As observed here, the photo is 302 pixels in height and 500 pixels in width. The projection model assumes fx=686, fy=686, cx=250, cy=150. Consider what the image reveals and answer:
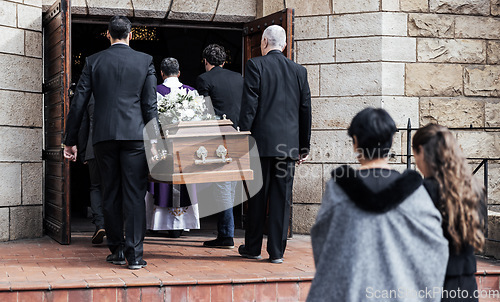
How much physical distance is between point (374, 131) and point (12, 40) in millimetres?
5634

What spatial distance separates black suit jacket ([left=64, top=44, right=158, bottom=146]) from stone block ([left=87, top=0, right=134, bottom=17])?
263cm

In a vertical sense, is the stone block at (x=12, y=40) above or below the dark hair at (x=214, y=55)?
above

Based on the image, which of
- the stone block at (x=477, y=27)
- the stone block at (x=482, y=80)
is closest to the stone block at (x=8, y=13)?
the stone block at (x=477, y=27)

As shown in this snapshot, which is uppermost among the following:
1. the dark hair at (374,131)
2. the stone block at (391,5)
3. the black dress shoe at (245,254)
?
the stone block at (391,5)

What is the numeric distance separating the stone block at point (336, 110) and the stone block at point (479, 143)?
1.15m

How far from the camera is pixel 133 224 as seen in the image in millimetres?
5359

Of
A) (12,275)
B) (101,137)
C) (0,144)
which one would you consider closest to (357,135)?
(101,137)

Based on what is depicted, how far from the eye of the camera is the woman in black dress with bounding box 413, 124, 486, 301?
2.95m

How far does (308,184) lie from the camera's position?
26.6 feet

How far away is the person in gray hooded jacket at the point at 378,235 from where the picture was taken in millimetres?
2768

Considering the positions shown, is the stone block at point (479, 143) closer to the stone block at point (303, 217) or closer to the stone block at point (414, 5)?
the stone block at point (414, 5)

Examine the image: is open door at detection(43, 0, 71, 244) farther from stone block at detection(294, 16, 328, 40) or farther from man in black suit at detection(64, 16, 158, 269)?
stone block at detection(294, 16, 328, 40)

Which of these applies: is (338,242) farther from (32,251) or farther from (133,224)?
(32,251)

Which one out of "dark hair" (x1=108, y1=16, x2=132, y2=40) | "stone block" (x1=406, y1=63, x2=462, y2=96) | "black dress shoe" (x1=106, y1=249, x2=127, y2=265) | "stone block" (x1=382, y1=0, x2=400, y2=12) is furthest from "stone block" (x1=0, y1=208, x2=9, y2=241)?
"stone block" (x1=382, y1=0, x2=400, y2=12)
